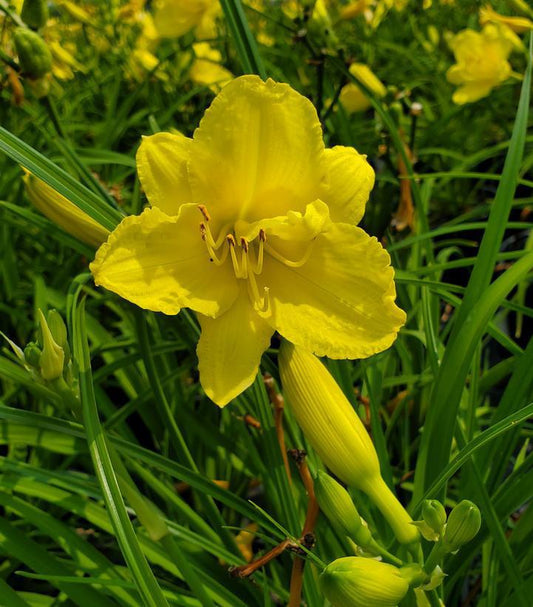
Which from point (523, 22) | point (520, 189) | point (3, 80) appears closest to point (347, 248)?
point (3, 80)

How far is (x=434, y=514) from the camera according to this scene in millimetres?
619

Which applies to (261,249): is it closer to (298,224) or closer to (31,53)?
(298,224)

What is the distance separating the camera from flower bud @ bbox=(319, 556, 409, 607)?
0.53 meters

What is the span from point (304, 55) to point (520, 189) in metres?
1.11

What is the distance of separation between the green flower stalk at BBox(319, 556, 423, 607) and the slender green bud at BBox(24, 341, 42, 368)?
1.20 ft

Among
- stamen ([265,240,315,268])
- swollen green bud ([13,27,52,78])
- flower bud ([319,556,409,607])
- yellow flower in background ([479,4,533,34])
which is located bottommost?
flower bud ([319,556,409,607])

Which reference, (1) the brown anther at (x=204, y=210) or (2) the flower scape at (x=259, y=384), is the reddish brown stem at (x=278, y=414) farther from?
(1) the brown anther at (x=204, y=210)

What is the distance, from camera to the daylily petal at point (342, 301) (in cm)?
68

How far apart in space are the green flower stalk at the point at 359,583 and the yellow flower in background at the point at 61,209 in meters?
0.45

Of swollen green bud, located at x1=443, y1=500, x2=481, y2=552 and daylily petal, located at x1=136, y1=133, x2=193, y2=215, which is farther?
daylily petal, located at x1=136, y1=133, x2=193, y2=215

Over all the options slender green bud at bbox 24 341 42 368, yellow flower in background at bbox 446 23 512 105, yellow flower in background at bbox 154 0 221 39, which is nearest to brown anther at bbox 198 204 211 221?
slender green bud at bbox 24 341 42 368

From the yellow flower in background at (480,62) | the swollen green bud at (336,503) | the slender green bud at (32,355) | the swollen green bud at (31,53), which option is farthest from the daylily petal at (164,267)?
the yellow flower in background at (480,62)

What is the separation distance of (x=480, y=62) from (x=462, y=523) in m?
1.80

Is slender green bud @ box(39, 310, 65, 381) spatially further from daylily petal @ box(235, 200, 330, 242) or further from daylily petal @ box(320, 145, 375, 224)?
daylily petal @ box(320, 145, 375, 224)
